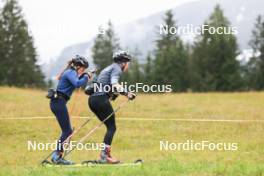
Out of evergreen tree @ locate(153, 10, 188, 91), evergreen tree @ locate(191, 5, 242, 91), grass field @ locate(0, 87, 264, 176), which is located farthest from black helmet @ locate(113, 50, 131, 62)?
evergreen tree @ locate(153, 10, 188, 91)

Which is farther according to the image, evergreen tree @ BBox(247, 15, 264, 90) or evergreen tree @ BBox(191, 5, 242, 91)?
evergreen tree @ BBox(247, 15, 264, 90)

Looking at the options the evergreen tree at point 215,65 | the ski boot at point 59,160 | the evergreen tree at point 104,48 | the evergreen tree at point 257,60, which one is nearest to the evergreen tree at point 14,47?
the evergreen tree at point 104,48

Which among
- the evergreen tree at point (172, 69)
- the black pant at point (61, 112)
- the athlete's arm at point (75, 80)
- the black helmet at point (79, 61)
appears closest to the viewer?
the athlete's arm at point (75, 80)

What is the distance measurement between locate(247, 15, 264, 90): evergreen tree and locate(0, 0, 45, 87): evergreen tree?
21.8 meters

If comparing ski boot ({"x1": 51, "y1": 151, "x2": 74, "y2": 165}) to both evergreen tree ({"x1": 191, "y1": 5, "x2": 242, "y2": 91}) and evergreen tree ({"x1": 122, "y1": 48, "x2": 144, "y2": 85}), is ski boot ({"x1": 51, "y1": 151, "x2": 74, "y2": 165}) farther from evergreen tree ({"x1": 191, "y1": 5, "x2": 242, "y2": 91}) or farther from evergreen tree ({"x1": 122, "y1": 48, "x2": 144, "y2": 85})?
evergreen tree ({"x1": 122, "y1": 48, "x2": 144, "y2": 85})

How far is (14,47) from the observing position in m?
58.7

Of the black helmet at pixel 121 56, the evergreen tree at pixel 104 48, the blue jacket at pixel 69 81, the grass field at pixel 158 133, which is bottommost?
the grass field at pixel 158 133

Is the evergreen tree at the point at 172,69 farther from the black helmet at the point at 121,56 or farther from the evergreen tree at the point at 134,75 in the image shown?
the black helmet at the point at 121,56

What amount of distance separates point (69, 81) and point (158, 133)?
7.87m

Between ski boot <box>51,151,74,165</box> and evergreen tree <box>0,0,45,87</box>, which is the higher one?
evergreen tree <box>0,0,45,87</box>

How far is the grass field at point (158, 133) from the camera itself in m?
11.8

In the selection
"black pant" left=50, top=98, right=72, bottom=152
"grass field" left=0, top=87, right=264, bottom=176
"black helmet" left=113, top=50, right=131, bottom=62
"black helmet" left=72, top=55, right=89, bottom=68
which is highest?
"black helmet" left=113, top=50, right=131, bottom=62

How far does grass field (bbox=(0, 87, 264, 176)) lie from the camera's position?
11.8 meters

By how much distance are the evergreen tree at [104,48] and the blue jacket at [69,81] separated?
188 feet
